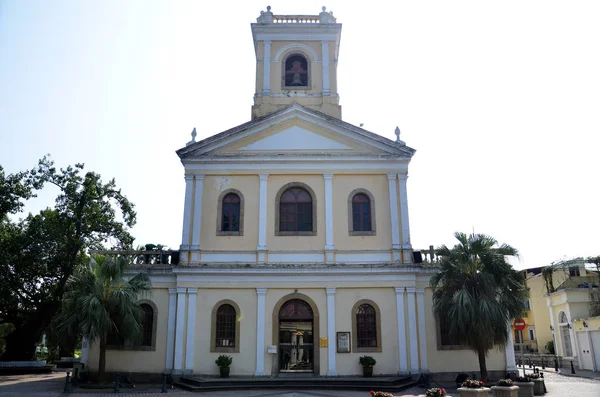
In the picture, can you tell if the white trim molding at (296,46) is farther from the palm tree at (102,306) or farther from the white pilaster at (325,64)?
the palm tree at (102,306)

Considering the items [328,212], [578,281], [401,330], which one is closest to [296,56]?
[328,212]

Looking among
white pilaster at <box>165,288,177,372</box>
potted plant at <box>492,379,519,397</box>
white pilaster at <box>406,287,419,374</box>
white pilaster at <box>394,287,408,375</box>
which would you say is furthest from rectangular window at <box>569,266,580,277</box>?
white pilaster at <box>165,288,177,372</box>

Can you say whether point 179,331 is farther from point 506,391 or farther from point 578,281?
point 578,281

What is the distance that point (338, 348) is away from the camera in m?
21.9

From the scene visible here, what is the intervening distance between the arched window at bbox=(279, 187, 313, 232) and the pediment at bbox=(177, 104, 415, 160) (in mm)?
1837

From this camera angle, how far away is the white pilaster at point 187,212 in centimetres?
2314

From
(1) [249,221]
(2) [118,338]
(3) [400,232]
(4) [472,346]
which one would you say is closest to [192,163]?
(1) [249,221]

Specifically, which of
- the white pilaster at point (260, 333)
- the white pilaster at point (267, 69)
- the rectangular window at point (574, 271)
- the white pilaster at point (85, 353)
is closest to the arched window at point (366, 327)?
the white pilaster at point (260, 333)

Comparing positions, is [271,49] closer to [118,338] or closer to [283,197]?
[283,197]

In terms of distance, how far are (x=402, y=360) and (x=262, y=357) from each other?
581cm

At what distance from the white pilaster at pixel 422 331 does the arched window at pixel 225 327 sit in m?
7.68

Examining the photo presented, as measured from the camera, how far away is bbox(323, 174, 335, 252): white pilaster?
2308 centimetres

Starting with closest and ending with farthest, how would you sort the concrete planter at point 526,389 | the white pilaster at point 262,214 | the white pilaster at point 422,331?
the concrete planter at point 526,389 → the white pilaster at point 422,331 → the white pilaster at point 262,214

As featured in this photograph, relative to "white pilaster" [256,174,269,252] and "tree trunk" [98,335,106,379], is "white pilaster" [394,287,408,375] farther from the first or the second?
"tree trunk" [98,335,106,379]
